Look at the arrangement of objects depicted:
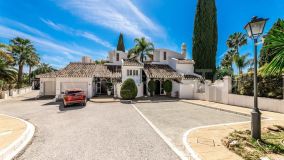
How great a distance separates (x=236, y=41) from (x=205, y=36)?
32.4 feet

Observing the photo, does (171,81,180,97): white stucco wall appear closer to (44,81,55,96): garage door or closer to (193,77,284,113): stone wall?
(193,77,284,113): stone wall

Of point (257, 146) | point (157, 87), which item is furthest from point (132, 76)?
point (257, 146)

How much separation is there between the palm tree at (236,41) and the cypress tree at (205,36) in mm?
6531

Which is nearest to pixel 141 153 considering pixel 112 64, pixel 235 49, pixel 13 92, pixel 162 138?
pixel 162 138

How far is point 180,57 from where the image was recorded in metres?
31.0

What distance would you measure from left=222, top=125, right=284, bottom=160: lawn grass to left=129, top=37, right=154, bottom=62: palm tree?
27708 mm

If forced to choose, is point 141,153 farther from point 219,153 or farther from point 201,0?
point 201,0

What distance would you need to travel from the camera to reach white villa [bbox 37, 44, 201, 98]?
75.2ft

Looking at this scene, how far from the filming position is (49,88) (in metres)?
26.9

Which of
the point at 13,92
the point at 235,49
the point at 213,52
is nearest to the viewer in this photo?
the point at 13,92

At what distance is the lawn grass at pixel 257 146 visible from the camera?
4422 mm

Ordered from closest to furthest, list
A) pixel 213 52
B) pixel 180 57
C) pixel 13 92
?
pixel 13 92
pixel 180 57
pixel 213 52

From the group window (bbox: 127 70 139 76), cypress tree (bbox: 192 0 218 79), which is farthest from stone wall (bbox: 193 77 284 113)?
cypress tree (bbox: 192 0 218 79)

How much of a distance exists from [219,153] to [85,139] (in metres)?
4.90
